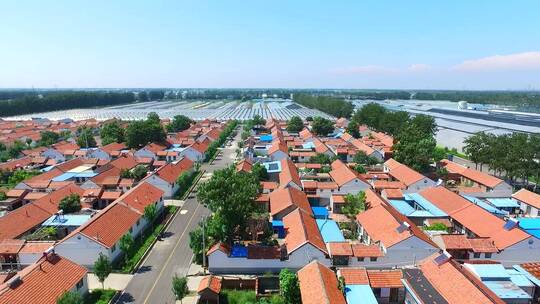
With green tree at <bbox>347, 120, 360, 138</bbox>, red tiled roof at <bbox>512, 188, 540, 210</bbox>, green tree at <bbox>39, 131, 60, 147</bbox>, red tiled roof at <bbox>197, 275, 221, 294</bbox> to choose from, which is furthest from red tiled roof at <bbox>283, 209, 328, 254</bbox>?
green tree at <bbox>39, 131, 60, 147</bbox>

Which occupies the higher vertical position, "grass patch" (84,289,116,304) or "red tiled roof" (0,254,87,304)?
"red tiled roof" (0,254,87,304)

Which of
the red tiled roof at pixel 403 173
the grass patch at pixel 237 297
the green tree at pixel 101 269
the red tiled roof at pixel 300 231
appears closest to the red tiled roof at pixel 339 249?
the red tiled roof at pixel 300 231

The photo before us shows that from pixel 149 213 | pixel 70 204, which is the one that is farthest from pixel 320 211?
pixel 70 204

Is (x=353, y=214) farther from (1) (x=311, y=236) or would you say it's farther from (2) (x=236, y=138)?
(2) (x=236, y=138)

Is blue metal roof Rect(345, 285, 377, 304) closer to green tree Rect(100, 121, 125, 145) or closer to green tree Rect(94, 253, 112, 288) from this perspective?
green tree Rect(94, 253, 112, 288)

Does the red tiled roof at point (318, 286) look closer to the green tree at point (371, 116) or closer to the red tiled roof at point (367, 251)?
the red tiled roof at point (367, 251)

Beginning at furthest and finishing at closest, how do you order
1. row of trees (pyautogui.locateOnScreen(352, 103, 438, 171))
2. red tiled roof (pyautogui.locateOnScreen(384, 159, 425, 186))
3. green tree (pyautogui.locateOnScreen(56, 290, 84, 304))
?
1. row of trees (pyautogui.locateOnScreen(352, 103, 438, 171))
2. red tiled roof (pyautogui.locateOnScreen(384, 159, 425, 186))
3. green tree (pyautogui.locateOnScreen(56, 290, 84, 304))
